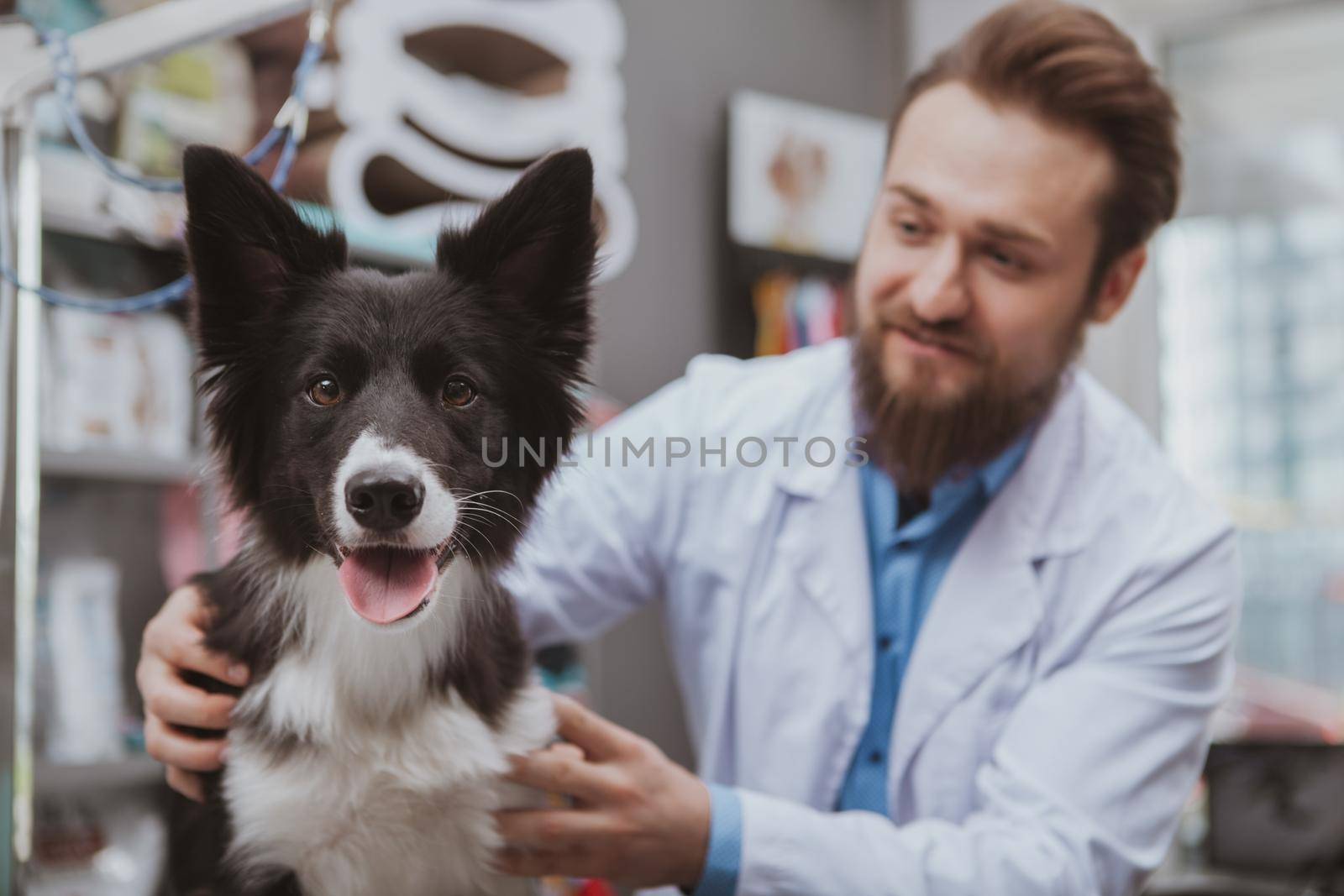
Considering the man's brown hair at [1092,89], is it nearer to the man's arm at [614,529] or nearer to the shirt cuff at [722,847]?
the man's arm at [614,529]

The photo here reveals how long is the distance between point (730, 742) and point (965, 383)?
66 cm

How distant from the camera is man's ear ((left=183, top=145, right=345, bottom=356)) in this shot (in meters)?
0.87

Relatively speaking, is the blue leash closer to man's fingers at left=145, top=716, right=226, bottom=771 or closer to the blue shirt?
man's fingers at left=145, top=716, right=226, bottom=771

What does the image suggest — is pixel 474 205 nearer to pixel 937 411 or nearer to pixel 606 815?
pixel 937 411

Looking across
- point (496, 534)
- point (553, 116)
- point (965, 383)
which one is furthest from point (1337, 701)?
point (496, 534)

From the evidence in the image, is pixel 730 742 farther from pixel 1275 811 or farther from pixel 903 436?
pixel 1275 811

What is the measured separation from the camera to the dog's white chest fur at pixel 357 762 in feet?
3.12

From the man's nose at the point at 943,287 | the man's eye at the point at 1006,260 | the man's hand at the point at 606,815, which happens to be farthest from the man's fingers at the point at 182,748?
the man's eye at the point at 1006,260

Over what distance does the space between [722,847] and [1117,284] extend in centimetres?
107

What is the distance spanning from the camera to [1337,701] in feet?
13.0

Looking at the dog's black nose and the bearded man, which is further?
the bearded man

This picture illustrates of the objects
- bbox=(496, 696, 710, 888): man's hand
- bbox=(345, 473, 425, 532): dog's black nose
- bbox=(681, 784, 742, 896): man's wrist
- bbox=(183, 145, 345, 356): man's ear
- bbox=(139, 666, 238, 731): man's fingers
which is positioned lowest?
bbox=(681, 784, 742, 896): man's wrist

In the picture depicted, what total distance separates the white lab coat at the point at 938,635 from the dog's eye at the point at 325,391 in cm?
49

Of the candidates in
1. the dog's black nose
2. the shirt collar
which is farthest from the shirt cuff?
the dog's black nose
